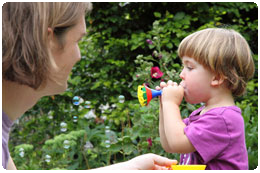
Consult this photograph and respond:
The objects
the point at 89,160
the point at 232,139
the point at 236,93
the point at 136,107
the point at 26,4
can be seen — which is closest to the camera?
the point at 26,4

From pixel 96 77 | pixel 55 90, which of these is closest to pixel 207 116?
pixel 55 90

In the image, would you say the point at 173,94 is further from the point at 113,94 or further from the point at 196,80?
the point at 113,94

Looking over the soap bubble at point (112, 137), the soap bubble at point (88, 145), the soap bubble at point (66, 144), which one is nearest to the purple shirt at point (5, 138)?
the soap bubble at point (66, 144)

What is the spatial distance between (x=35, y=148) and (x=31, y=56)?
110 inches

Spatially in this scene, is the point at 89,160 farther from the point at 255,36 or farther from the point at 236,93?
the point at 255,36

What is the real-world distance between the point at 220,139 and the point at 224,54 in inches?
16.5

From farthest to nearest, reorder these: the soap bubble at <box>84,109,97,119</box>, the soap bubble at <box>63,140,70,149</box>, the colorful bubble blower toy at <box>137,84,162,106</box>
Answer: the soap bubble at <box>84,109,97,119</box> → the soap bubble at <box>63,140,70,149</box> → the colorful bubble blower toy at <box>137,84,162,106</box>

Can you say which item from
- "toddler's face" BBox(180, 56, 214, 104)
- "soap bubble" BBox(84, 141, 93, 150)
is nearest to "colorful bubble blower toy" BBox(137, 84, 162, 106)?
"toddler's face" BBox(180, 56, 214, 104)

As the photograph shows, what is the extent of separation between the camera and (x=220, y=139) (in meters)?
1.76

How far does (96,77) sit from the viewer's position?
4.02m

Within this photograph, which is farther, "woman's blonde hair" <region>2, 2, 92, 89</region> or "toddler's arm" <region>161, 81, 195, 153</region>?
"toddler's arm" <region>161, 81, 195, 153</region>

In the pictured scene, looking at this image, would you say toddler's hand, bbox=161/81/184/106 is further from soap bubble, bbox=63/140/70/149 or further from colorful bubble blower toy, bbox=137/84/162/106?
soap bubble, bbox=63/140/70/149

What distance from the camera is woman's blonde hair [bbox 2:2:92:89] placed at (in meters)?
1.22

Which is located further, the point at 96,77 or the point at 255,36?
the point at 255,36
